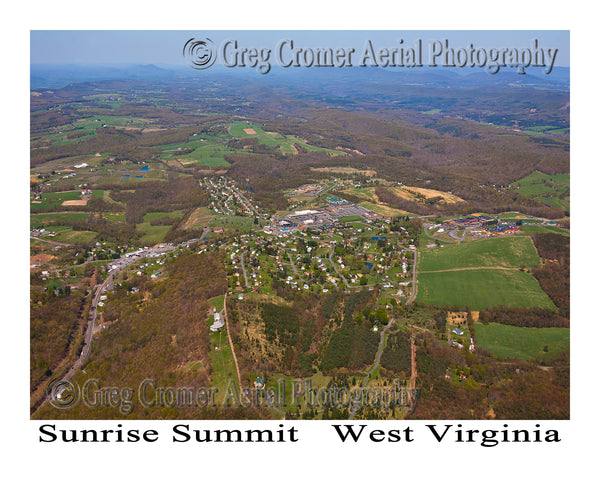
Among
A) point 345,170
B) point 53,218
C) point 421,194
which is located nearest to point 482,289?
point 421,194

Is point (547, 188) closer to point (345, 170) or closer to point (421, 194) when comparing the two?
point (421, 194)

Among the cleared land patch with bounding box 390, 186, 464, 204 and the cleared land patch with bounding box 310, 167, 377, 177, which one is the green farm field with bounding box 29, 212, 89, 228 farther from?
the cleared land patch with bounding box 390, 186, 464, 204

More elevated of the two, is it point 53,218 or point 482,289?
point 53,218

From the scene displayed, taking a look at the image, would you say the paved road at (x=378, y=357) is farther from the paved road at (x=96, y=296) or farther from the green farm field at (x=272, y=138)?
the green farm field at (x=272, y=138)

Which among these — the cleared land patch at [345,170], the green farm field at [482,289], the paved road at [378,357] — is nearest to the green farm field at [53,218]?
the paved road at [378,357]

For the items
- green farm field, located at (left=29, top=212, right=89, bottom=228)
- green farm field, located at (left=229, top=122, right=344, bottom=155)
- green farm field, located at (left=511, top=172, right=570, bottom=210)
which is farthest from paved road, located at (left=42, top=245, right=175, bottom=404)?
green farm field, located at (left=229, top=122, right=344, bottom=155)

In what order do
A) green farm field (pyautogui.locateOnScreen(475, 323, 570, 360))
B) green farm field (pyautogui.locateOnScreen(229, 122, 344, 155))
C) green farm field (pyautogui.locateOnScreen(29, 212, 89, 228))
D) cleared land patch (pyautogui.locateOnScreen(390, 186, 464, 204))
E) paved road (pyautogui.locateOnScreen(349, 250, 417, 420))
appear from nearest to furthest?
paved road (pyautogui.locateOnScreen(349, 250, 417, 420))
green farm field (pyautogui.locateOnScreen(475, 323, 570, 360))
green farm field (pyautogui.locateOnScreen(29, 212, 89, 228))
cleared land patch (pyautogui.locateOnScreen(390, 186, 464, 204))
green farm field (pyautogui.locateOnScreen(229, 122, 344, 155))
